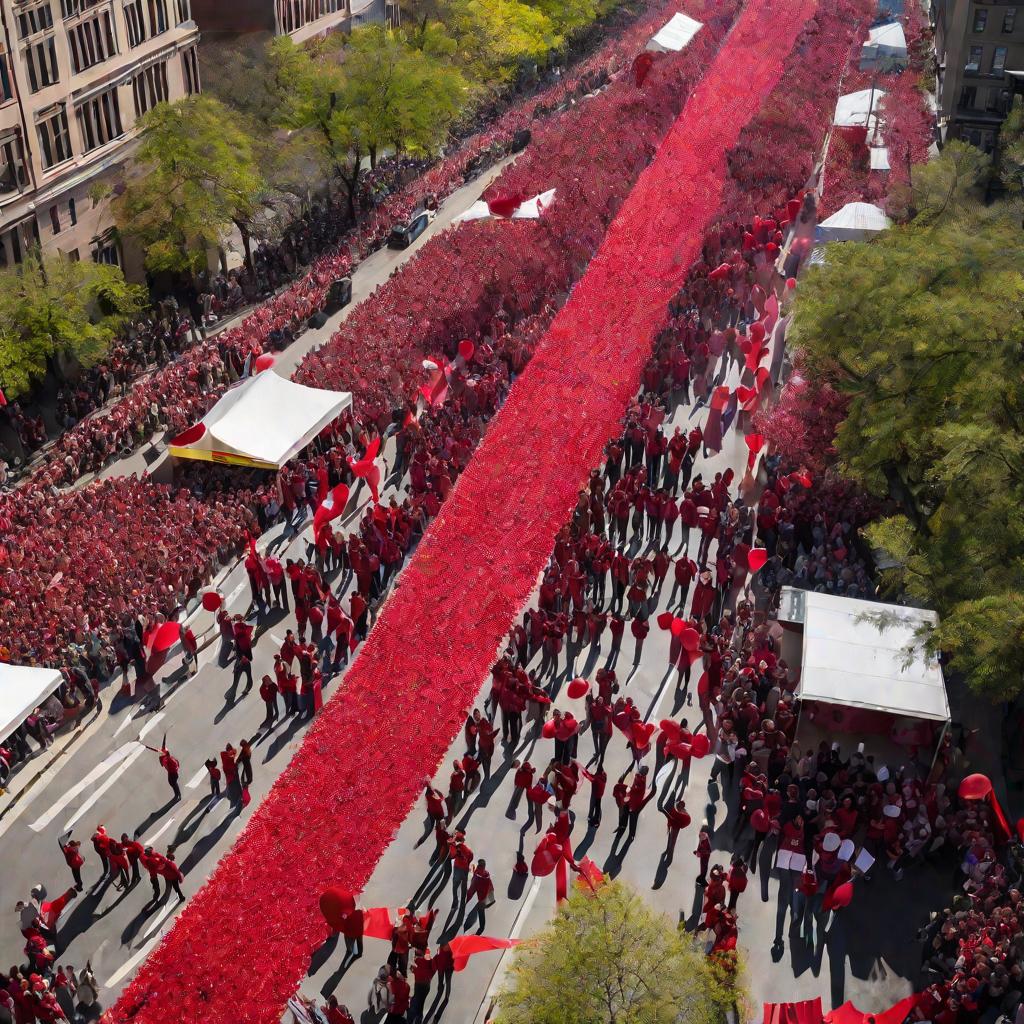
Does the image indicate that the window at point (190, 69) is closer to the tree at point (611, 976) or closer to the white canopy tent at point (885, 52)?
the white canopy tent at point (885, 52)

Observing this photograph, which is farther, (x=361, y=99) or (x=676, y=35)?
(x=676, y=35)

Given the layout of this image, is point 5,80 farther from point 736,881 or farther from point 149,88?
point 736,881

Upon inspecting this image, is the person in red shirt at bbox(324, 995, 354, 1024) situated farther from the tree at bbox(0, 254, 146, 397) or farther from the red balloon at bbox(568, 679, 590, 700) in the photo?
the tree at bbox(0, 254, 146, 397)

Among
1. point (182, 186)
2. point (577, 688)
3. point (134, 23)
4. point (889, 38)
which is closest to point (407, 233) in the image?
point (182, 186)

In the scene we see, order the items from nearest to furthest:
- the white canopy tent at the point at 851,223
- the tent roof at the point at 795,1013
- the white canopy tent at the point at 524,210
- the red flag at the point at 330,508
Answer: the tent roof at the point at 795,1013, the red flag at the point at 330,508, the white canopy tent at the point at 851,223, the white canopy tent at the point at 524,210

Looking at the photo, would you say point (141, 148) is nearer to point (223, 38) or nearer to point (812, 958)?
point (223, 38)

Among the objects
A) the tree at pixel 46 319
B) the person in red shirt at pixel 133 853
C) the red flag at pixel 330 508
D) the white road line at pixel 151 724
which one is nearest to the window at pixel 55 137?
the tree at pixel 46 319

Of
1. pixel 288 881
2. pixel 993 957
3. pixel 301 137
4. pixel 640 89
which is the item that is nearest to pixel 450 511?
pixel 288 881

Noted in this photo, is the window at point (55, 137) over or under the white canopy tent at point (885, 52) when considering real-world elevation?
over
